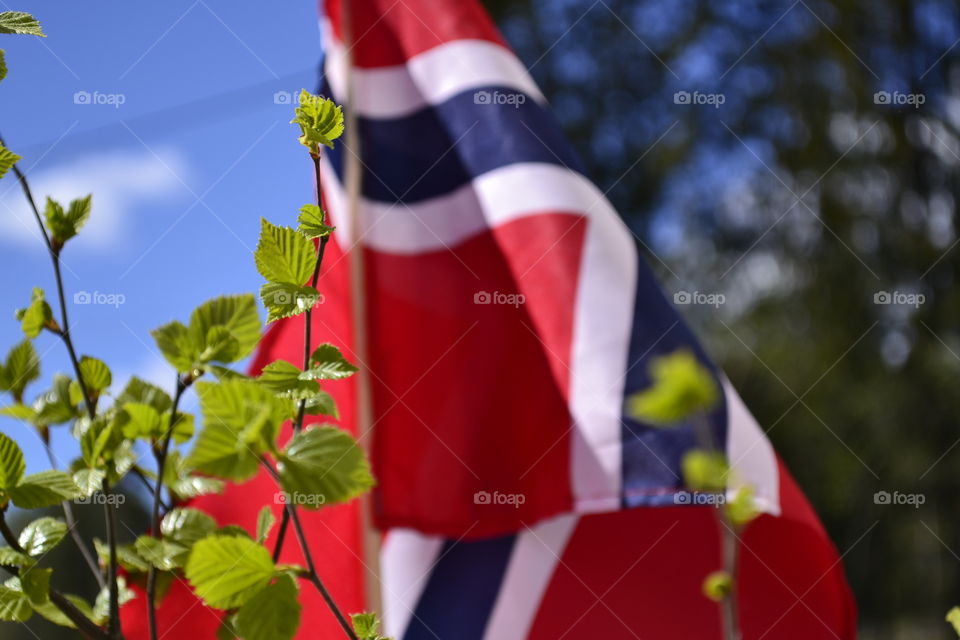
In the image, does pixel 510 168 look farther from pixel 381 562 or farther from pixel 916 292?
pixel 916 292

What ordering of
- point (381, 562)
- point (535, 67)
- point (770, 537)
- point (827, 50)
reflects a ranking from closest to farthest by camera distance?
point (770, 537) → point (381, 562) → point (827, 50) → point (535, 67)

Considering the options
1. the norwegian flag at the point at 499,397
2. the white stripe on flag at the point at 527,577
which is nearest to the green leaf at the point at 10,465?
the norwegian flag at the point at 499,397

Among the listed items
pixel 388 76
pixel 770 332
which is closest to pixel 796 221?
pixel 770 332

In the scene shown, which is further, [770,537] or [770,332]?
[770,332]

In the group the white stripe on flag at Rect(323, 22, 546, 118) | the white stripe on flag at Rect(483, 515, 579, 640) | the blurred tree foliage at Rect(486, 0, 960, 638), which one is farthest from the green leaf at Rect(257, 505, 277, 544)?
the blurred tree foliage at Rect(486, 0, 960, 638)

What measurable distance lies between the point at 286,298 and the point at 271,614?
A: 3.6 inches

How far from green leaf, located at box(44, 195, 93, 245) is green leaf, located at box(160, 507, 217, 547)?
4.3 inches

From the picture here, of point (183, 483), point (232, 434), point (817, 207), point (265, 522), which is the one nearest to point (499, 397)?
point (183, 483)

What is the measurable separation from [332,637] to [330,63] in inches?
25.3

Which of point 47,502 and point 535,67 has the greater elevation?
point 535,67

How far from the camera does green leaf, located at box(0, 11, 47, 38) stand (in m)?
0.29

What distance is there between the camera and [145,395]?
1.19ft

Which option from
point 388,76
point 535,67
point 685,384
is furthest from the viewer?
point 535,67

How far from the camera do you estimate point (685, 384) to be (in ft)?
0.42
